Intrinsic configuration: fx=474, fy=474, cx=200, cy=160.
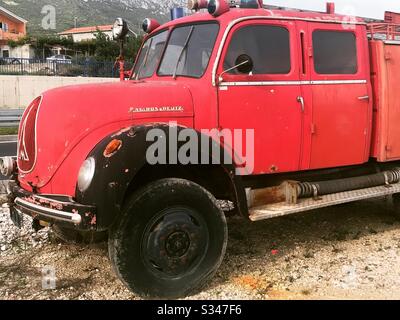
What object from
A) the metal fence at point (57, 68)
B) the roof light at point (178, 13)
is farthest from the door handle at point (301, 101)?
the metal fence at point (57, 68)

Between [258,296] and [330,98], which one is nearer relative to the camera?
[258,296]

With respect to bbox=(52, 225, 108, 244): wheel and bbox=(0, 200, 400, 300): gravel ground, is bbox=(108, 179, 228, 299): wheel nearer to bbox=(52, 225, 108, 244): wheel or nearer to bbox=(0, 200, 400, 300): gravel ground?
bbox=(0, 200, 400, 300): gravel ground

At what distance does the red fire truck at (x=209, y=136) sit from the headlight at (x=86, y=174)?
0.01 m

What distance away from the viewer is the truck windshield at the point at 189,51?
4344 mm

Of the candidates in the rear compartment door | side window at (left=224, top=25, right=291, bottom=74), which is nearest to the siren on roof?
side window at (left=224, top=25, right=291, bottom=74)

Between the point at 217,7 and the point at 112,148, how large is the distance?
5.60 feet

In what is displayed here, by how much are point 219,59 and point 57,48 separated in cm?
4955

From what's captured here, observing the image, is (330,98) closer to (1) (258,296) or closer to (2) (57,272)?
(1) (258,296)

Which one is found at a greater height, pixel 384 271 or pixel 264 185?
pixel 264 185

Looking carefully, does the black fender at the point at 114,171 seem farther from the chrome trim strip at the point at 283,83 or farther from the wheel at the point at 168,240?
the chrome trim strip at the point at 283,83

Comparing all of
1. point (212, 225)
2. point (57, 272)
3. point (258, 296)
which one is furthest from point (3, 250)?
point (258, 296)

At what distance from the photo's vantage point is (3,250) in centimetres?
490

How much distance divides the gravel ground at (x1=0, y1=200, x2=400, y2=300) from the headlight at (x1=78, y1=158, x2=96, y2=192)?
102 cm

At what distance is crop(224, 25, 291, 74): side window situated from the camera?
431cm
